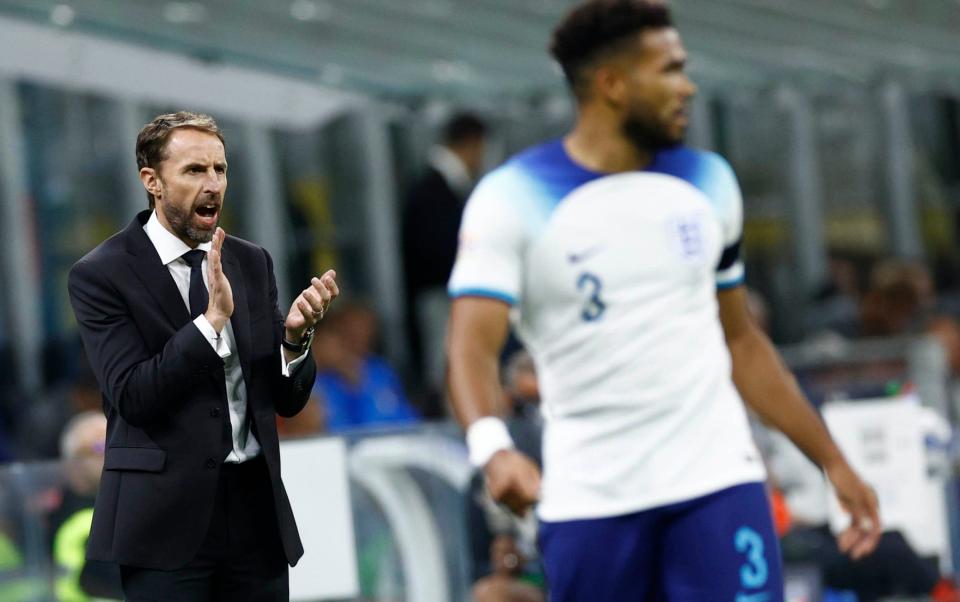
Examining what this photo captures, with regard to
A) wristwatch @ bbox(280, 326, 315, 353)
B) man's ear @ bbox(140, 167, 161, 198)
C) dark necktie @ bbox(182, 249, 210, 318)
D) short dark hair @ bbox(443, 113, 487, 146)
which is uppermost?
short dark hair @ bbox(443, 113, 487, 146)

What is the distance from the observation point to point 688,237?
384 cm

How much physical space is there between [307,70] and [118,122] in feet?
4.69

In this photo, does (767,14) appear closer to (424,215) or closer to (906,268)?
(906,268)

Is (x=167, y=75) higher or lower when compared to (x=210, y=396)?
higher

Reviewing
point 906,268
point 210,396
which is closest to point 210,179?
point 210,396

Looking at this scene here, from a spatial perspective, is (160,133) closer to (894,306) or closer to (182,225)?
(182,225)

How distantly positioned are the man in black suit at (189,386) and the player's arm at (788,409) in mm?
1368

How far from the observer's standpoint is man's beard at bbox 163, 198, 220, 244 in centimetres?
291

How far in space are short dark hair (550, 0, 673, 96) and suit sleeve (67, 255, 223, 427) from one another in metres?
1.38

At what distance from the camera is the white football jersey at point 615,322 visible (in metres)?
3.75

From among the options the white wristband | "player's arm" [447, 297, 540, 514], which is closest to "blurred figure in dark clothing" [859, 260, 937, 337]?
"player's arm" [447, 297, 540, 514]

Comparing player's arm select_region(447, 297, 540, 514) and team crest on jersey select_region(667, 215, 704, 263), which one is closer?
player's arm select_region(447, 297, 540, 514)

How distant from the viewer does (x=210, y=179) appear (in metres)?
2.86

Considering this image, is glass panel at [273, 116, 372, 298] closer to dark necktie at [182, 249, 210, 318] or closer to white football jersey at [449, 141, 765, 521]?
white football jersey at [449, 141, 765, 521]
